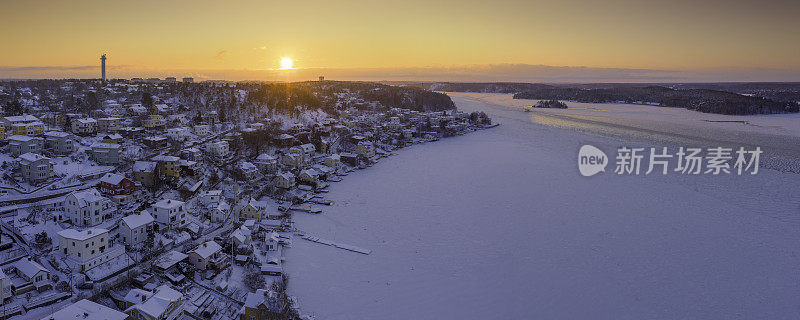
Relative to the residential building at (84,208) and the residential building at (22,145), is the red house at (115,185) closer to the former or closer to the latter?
the residential building at (84,208)

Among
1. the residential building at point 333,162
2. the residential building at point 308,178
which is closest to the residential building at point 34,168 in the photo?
the residential building at point 308,178

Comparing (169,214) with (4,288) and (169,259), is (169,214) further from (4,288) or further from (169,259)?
(4,288)

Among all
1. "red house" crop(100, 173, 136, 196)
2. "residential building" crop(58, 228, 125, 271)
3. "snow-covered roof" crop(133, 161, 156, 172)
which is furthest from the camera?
"snow-covered roof" crop(133, 161, 156, 172)

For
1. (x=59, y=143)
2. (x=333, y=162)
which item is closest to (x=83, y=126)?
(x=59, y=143)

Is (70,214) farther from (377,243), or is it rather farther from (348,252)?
(377,243)

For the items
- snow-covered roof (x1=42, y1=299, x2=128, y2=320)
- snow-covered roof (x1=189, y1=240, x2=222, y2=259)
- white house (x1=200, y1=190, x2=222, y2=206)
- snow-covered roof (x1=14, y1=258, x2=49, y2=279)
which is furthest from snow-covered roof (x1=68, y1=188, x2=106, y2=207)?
snow-covered roof (x1=42, y1=299, x2=128, y2=320)

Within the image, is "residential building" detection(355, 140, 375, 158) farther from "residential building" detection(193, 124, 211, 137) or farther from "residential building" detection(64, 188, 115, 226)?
"residential building" detection(64, 188, 115, 226)

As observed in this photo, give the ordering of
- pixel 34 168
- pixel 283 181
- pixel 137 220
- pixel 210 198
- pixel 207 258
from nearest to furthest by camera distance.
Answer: pixel 207 258 < pixel 137 220 < pixel 34 168 < pixel 210 198 < pixel 283 181
